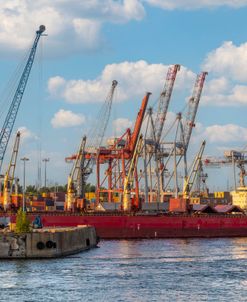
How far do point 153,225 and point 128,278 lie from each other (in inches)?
2350

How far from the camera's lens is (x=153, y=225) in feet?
374

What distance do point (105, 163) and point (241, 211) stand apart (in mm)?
32897

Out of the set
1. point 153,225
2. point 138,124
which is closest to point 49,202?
point 138,124

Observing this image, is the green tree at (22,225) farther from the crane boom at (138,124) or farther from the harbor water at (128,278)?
the crane boom at (138,124)

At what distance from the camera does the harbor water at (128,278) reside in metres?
47.3

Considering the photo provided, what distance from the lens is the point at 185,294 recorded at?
47.6 meters

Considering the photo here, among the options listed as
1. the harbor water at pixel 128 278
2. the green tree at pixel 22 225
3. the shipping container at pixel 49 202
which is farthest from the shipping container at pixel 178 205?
the green tree at pixel 22 225

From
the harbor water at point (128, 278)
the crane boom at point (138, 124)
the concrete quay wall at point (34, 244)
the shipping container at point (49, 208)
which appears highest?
the crane boom at point (138, 124)

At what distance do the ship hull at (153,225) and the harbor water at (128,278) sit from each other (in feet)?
119

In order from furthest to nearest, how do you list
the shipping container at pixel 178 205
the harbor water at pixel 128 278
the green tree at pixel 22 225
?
1. the shipping container at pixel 178 205
2. the green tree at pixel 22 225
3. the harbor water at pixel 128 278

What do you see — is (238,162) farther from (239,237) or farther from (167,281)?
(167,281)

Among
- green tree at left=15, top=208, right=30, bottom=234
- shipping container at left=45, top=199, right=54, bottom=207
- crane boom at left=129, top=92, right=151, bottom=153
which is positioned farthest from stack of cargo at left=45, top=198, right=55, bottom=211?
green tree at left=15, top=208, right=30, bottom=234

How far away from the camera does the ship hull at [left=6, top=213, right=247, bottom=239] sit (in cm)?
11144

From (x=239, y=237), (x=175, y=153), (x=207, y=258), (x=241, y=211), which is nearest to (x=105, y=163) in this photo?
(x=175, y=153)
